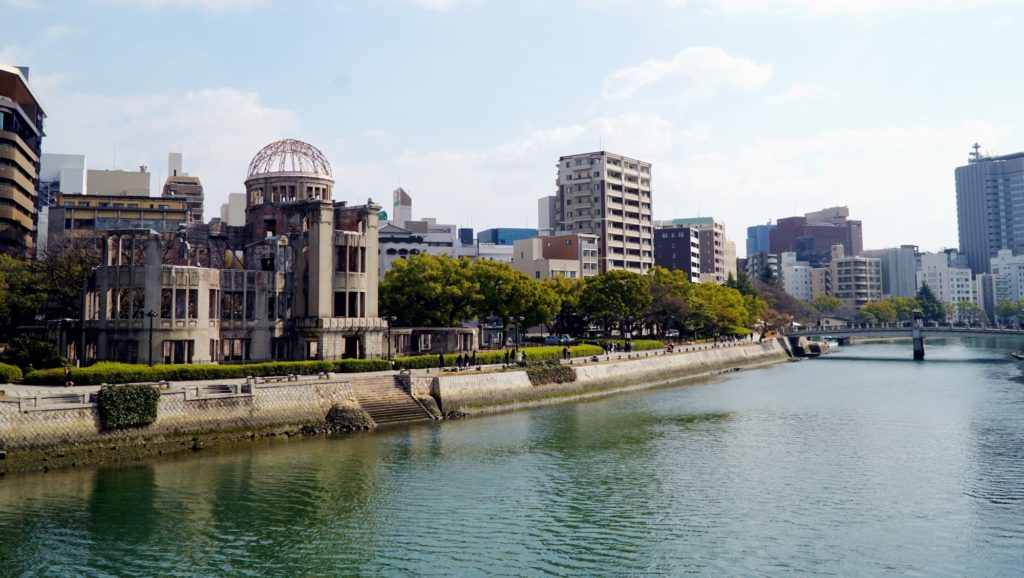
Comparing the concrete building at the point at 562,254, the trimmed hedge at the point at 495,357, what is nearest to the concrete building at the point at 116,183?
the concrete building at the point at 562,254

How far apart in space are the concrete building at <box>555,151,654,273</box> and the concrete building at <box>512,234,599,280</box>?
22.9 feet

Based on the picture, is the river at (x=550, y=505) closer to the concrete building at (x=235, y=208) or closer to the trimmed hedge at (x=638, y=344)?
the trimmed hedge at (x=638, y=344)

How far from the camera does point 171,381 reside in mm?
54844

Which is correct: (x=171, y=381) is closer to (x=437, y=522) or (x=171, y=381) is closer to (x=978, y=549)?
(x=437, y=522)

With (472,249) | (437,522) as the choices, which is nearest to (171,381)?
(437,522)

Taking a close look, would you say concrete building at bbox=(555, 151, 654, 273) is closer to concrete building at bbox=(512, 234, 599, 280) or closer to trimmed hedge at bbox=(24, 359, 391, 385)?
concrete building at bbox=(512, 234, 599, 280)

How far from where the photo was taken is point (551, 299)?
103 meters

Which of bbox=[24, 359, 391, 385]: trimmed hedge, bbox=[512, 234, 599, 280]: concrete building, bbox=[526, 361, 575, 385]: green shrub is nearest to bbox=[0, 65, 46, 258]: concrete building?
bbox=[24, 359, 391, 385]: trimmed hedge

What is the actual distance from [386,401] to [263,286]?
840 inches

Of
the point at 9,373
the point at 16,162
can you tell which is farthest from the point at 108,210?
the point at 9,373

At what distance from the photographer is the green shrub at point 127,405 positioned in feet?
150

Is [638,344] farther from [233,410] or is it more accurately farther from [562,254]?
[233,410]

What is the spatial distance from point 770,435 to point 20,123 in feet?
372

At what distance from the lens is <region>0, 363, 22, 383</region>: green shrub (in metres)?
51.3
